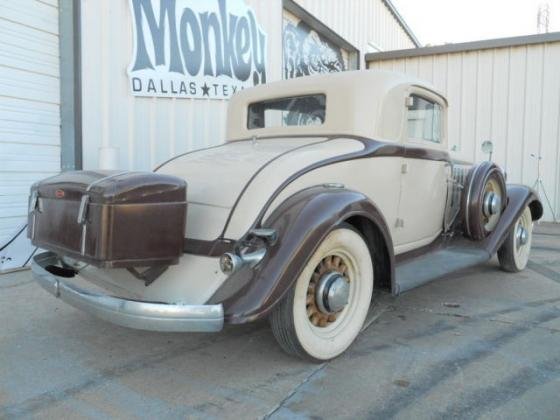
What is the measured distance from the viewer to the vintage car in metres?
2.42

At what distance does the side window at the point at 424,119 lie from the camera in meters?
3.91

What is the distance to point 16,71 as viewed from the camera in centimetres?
482

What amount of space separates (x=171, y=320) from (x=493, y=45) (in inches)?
375

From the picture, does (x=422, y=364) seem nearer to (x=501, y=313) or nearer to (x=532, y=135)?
(x=501, y=313)

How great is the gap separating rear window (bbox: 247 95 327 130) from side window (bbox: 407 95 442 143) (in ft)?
2.28

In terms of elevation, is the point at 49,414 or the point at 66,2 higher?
the point at 66,2

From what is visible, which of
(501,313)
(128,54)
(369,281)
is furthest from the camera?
(128,54)

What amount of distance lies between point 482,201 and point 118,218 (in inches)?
124

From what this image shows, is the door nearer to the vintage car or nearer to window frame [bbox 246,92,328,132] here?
the vintage car

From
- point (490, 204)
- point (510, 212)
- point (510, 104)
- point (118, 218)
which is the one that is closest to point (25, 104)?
point (118, 218)

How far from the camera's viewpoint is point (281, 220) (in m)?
2.67

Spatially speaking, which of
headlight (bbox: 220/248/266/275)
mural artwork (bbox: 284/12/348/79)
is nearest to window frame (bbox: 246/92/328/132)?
headlight (bbox: 220/248/266/275)

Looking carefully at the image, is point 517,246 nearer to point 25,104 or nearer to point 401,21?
point 25,104

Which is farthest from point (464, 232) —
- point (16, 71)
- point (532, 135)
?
point (532, 135)
